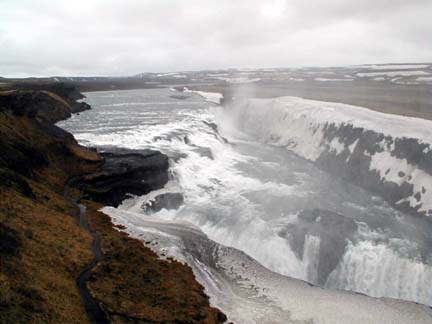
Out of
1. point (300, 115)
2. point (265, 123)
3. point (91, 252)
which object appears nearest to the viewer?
point (91, 252)

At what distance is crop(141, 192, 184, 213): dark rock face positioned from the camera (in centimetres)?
3262

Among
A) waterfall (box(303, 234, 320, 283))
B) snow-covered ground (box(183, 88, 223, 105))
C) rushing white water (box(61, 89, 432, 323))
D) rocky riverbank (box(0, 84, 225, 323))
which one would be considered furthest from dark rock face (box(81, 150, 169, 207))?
snow-covered ground (box(183, 88, 223, 105))

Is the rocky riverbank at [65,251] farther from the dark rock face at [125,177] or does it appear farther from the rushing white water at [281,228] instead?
the rushing white water at [281,228]

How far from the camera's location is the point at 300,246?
91.6 ft

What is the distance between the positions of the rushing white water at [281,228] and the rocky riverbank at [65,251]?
2097 millimetres

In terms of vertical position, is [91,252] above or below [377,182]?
above

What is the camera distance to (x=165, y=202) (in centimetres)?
3397

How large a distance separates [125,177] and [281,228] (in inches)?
603

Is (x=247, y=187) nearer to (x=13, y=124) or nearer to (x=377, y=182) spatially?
(x=377, y=182)

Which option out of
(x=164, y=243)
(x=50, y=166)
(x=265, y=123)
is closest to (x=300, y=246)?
(x=164, y=243)

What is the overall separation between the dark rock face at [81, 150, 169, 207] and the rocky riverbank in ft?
0.32

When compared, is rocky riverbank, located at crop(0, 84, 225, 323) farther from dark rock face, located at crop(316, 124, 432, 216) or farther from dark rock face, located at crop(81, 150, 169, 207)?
dark rock face, located at crop(316, 124, 432, 216)

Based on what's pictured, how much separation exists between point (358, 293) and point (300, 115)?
141ft

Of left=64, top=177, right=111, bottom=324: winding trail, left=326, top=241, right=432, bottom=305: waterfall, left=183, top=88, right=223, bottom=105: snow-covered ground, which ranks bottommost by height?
left=326, top=241, right=432, bottom=305: waterfall
